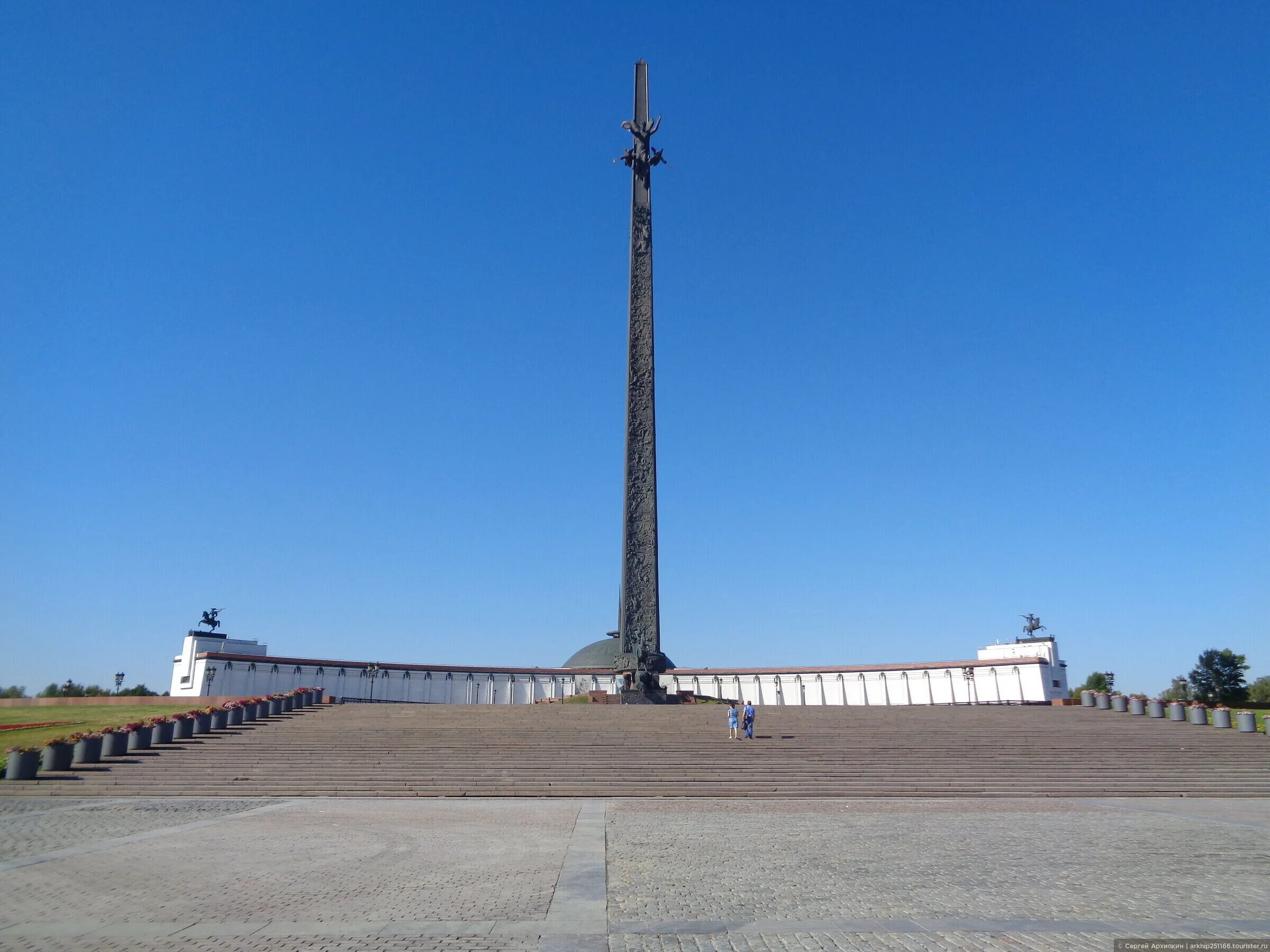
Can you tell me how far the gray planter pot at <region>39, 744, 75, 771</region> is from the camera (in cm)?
1819

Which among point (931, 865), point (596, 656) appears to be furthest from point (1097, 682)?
point (931, 865)

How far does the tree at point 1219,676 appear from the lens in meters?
47.6

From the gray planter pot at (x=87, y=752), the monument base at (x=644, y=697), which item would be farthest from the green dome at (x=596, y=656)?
the gray planter pot at (x=87, y=752)

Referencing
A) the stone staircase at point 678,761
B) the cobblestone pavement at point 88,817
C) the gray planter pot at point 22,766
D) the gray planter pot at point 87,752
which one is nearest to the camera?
the cobblestone pavement at point 88,817

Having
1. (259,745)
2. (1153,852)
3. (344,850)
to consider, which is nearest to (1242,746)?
(1153,852)

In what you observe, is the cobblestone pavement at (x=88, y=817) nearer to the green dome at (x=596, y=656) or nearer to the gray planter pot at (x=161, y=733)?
the gray planter pot at (x=161, y=733)

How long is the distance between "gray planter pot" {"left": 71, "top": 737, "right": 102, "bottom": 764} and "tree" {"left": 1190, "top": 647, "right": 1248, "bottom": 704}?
52793 mm

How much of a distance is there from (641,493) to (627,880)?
2455 centimetres

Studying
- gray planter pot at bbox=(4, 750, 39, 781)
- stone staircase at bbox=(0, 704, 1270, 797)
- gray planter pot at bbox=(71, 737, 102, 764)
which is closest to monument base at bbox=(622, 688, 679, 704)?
stone staircase at bbox=(0, 704, 1270, 797)

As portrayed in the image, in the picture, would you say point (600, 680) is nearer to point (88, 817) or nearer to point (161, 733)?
point (161, 733)

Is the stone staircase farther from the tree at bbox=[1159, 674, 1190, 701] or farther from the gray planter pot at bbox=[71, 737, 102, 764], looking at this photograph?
the tree at bbox=[1159, 674, 1190, 701]

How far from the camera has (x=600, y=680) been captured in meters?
46.8

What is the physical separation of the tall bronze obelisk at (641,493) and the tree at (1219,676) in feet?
→ 117

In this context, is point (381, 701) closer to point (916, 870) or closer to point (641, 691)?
point (641, 691)
